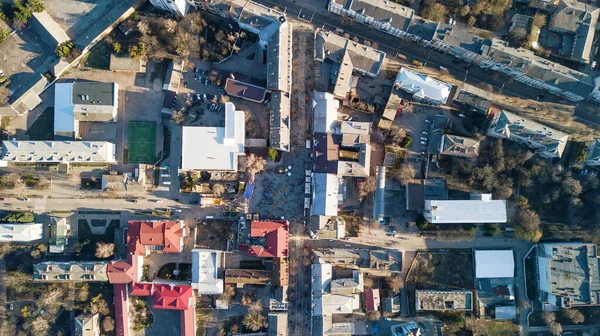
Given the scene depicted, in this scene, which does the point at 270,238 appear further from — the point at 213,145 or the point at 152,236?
the point at 152,236

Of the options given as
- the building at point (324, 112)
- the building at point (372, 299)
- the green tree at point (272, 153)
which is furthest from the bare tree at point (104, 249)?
the building at point (372, 299)

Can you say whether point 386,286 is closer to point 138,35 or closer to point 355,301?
point 355,301

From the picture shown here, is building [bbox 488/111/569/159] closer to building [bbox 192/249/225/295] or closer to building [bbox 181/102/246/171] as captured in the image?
building [bbox 181/102/246/171]

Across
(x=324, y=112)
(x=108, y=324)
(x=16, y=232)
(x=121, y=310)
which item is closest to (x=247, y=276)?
(x=121, y=310)

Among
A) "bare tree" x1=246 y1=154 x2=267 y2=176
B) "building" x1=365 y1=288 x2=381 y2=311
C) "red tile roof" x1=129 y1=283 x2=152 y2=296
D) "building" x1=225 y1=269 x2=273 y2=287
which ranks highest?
"bare tree" x1=246 y1=154 x2=267 y2=176

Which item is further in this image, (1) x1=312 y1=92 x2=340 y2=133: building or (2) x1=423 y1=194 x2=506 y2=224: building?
(1) x1=312 y1=92 x2=340 y2=133: building

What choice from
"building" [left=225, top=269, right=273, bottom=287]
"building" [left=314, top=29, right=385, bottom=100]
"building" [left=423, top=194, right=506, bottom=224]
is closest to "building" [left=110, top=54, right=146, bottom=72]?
"building" [left=314, top=29, right=385, bottom=100]

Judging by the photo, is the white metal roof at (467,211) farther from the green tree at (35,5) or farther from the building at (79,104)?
the green tree at (35,5)
